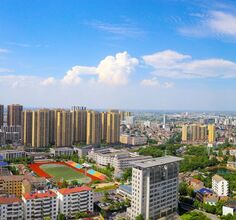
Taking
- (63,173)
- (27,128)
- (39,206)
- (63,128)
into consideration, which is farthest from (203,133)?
(39,206)

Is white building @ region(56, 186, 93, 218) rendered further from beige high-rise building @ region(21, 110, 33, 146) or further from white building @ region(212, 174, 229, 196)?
beige high-rise building @ region(21, 110, 33, 146)

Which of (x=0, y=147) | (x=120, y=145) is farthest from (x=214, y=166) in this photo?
(x=0, y=147)

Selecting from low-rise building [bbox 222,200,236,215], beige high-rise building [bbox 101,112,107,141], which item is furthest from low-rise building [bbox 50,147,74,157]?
low-rise building [bbox 222,200,236,215]

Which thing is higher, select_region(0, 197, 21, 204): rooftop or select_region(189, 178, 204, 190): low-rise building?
select_region(0, 197, 21, 204): rooftop

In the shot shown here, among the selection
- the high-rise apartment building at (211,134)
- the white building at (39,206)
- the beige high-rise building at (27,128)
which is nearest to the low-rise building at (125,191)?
the white building at (39,206)

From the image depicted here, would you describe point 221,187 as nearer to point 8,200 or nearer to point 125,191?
point 125,191

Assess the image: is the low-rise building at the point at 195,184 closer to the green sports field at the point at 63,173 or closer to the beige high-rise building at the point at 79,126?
the green sports field at the point at 63,173

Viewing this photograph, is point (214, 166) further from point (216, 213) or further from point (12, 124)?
point (12, 124)
